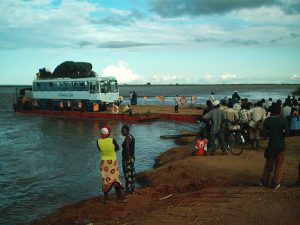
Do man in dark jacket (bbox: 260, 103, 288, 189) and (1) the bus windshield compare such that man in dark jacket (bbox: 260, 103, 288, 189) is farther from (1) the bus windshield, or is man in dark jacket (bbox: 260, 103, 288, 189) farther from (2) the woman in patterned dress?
(1) the bus windshield

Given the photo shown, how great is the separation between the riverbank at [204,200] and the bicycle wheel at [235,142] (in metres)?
0.25

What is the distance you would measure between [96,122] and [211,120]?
802 inches

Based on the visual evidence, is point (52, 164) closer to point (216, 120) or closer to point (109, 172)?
point (216, 120)

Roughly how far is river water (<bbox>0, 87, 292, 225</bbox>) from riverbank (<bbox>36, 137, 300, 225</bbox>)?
3.91ft

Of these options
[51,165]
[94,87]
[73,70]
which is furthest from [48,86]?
[51,165]

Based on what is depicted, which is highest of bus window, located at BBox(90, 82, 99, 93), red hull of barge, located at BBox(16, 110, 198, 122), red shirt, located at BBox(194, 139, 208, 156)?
bus window, located at BBox(90, 82, 99, 93)

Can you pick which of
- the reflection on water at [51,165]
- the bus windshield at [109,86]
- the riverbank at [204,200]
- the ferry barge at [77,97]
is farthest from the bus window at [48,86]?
the riverbank at [204,200]

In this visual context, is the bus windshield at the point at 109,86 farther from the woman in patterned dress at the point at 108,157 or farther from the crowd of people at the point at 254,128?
the woman in patterned dress at the point at 108,157

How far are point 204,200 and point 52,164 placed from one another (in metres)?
9.37

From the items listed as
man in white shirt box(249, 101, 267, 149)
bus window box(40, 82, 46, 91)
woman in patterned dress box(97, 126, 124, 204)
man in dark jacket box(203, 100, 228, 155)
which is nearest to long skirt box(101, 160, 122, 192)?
woman in patterned dress box(97, 126, 124, 204)

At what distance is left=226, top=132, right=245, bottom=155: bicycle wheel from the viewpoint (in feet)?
38.7

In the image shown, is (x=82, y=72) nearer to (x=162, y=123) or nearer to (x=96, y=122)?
(x=96, y=122)

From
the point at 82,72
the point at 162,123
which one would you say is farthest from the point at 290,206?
the point at 82,72

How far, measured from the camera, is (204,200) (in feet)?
23.1
